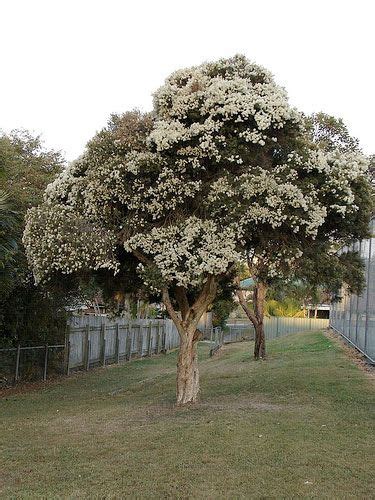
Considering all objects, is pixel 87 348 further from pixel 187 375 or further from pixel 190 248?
pixel 190 248

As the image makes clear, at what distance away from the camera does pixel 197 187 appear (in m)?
11.3

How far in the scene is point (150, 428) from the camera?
978 cm

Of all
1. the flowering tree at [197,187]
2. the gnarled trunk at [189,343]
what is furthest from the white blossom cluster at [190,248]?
the gnarled trunk at [189,343]

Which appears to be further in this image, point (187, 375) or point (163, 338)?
point (163, 338)

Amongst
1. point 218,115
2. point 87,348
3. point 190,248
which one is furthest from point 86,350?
point 218,115

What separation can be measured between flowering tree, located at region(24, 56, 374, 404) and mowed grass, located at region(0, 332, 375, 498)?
258 cm

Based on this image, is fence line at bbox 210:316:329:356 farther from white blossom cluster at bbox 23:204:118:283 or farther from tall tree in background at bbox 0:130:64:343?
white blossom cluster at bbox 23:204:118:283

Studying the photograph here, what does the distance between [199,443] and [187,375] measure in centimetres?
415

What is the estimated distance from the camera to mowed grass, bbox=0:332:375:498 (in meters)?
6.50

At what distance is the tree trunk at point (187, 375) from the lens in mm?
12445

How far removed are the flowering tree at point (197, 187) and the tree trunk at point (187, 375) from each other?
144cm

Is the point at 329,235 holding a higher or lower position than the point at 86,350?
higher

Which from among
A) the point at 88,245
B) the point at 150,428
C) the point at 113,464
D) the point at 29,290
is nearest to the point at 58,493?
the point at 113,464

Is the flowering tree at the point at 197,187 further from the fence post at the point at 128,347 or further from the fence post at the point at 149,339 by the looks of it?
the fence post at the point at 149,339
